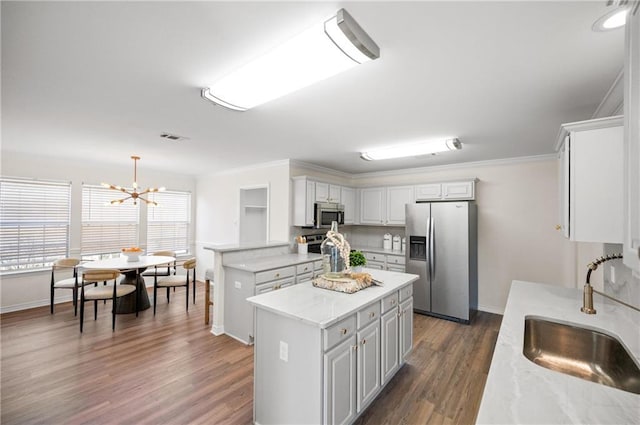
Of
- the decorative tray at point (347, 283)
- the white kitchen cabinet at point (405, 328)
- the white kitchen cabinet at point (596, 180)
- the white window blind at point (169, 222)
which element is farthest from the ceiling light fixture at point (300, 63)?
the white window blind at point (169, 222)

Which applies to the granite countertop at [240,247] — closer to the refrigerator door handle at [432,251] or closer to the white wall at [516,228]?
the refrigerator door handle at [432,251]

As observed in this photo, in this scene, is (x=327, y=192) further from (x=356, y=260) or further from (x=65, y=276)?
(x=65, y=276)

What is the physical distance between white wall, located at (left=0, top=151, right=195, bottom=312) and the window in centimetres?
10

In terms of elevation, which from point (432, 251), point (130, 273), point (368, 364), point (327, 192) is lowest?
point (368, 364)

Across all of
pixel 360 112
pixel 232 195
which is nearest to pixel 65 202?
pixel 232 195

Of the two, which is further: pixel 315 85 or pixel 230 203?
pixel 230 203

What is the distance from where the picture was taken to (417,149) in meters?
3.48

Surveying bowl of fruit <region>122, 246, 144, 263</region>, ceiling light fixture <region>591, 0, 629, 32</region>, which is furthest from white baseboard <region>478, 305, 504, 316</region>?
bowl of fruit <region>122, 246, 144, 263</region>

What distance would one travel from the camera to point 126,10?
1.23 m

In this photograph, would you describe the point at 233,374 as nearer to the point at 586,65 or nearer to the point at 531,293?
the point at 531,293

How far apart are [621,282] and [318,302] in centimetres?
213

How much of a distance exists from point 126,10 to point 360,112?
172 centimetres

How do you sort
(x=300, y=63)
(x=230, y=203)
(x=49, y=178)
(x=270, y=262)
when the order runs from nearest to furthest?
(x=300, y=63)
(x=270, y=262)
(x=49, y=178)
(x=230, y=203)

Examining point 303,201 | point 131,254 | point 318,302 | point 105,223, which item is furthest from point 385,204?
point 105,223
